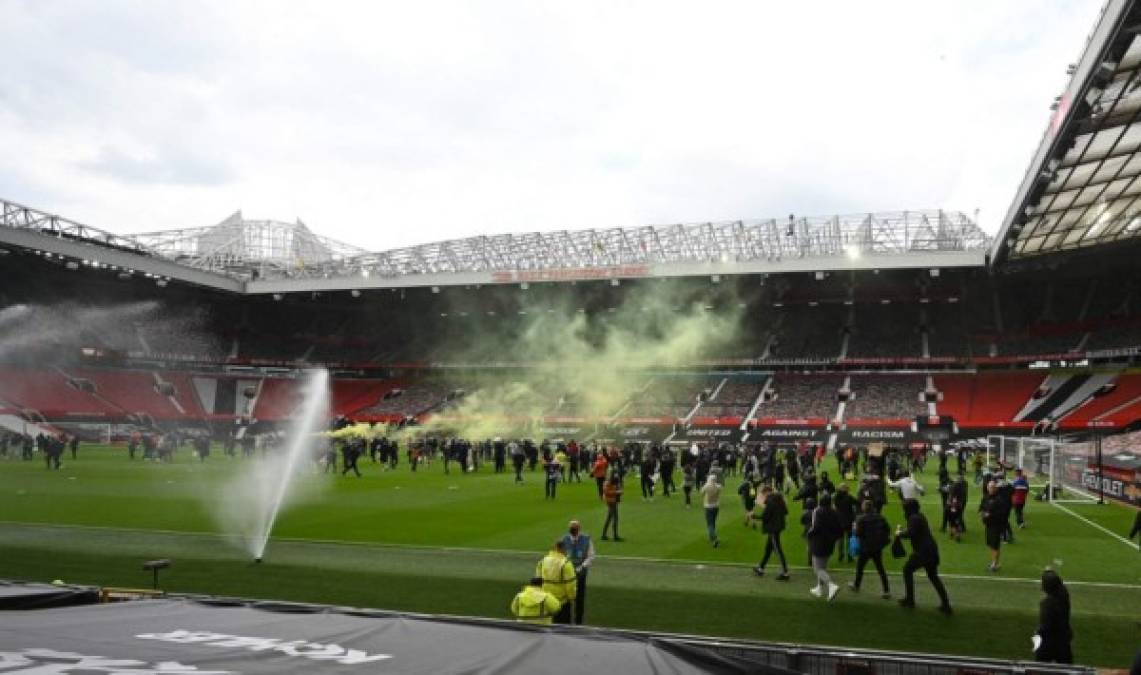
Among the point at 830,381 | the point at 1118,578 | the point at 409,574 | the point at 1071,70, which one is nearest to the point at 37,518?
the point at 409,574

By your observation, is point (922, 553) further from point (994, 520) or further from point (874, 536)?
point (994, 520)

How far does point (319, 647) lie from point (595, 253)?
5127 cm

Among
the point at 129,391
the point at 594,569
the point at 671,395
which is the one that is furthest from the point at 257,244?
the point at 594,569

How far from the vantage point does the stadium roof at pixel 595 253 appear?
156 feet

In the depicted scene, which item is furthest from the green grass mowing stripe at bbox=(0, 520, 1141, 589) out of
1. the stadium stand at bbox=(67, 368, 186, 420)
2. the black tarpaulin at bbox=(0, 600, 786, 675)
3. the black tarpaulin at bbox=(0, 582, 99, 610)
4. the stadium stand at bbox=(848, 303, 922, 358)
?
the stadium stand at bbox=(848, 303, 922, 358)

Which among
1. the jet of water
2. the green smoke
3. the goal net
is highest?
the green smoke

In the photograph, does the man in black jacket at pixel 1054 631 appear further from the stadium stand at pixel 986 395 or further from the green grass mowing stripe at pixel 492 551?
the stadium stand at pixel 986 395

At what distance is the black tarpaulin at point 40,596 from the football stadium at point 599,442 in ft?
0.08

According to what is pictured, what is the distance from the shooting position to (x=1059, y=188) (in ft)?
97.7

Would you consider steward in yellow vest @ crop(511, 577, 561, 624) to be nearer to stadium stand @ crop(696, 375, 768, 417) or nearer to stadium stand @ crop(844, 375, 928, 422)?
stadium stand @ crop(844, 375, 928, 422)

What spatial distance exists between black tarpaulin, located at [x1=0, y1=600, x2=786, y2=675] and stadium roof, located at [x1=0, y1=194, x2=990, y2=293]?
154 feet

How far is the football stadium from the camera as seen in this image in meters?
6.44

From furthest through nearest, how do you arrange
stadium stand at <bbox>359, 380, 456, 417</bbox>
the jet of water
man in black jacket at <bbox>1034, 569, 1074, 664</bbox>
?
stadium stand at <bbox>359, 380, 456, 417</bbox> < the jet of water < man in black jacket at <bbox>1034, 569, 1074, 664</bbox>

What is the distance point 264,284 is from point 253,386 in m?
9.94
